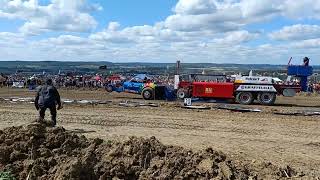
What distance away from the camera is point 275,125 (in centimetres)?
1781

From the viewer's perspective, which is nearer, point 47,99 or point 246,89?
point 47,99

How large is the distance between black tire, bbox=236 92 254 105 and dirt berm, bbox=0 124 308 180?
17675mm

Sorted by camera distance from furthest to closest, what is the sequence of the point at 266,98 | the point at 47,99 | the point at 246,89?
the point at 266,98
the point at 246,89
the point at 47,99

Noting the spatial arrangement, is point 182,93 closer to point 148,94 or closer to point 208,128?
point 148,94

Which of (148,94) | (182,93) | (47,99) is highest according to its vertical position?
(47,99)

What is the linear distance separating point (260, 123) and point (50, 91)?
7.29 metres

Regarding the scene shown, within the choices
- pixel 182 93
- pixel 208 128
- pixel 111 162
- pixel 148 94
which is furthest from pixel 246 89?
pixel 111 162

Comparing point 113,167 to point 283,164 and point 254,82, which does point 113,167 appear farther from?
point 254,82

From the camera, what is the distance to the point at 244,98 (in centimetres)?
2764

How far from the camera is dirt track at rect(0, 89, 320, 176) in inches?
496

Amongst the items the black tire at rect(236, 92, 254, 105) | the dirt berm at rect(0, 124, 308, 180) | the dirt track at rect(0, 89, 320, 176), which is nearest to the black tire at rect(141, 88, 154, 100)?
the black tire at rect(236, 92, 254, 105)

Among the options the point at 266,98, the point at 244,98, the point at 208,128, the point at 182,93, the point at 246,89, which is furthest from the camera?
the point at 182,93

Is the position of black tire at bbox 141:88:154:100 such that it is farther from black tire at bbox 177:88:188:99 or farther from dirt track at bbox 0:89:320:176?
dirt track at bbox 0:89:320:176

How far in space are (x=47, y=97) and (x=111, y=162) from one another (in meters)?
6.18
